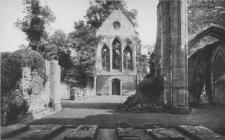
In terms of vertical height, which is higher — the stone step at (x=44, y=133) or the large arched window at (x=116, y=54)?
the large arched window at (x=116, y=54)

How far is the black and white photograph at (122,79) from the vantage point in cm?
916

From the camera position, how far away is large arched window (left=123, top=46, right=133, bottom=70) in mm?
38656

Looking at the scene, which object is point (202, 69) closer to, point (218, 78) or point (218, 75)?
point (218, 75)

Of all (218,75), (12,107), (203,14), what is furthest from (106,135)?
(218,75)

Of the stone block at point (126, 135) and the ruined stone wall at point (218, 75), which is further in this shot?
the ruined stone wall at point (218, 75)

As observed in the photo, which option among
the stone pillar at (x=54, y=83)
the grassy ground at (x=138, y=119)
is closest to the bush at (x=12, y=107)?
the grassy ground at (x=138, y=119)

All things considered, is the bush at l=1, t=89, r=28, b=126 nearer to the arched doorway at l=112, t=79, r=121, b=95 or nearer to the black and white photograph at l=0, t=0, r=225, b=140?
the black and white photograph at l=0, t=0, r=225, b=140

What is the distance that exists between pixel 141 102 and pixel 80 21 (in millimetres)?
25338

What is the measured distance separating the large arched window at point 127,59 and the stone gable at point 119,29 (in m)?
2.08

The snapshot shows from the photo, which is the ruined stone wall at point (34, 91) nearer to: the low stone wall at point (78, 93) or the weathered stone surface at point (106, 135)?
the weathered stone surface at point (106, 135)

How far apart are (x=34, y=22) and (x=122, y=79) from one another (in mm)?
13340

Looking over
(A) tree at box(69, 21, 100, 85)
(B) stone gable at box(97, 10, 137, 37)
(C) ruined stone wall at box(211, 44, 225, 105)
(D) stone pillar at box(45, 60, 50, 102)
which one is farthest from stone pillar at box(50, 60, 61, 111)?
(B) stone gable at box(97, 10, 137, 37)

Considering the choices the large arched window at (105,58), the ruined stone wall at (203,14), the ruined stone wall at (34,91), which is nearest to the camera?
the ruined stone wall at (34,91)

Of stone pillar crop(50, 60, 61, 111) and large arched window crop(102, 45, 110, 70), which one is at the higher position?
large arched window crop(102, 45, 110, 70)
